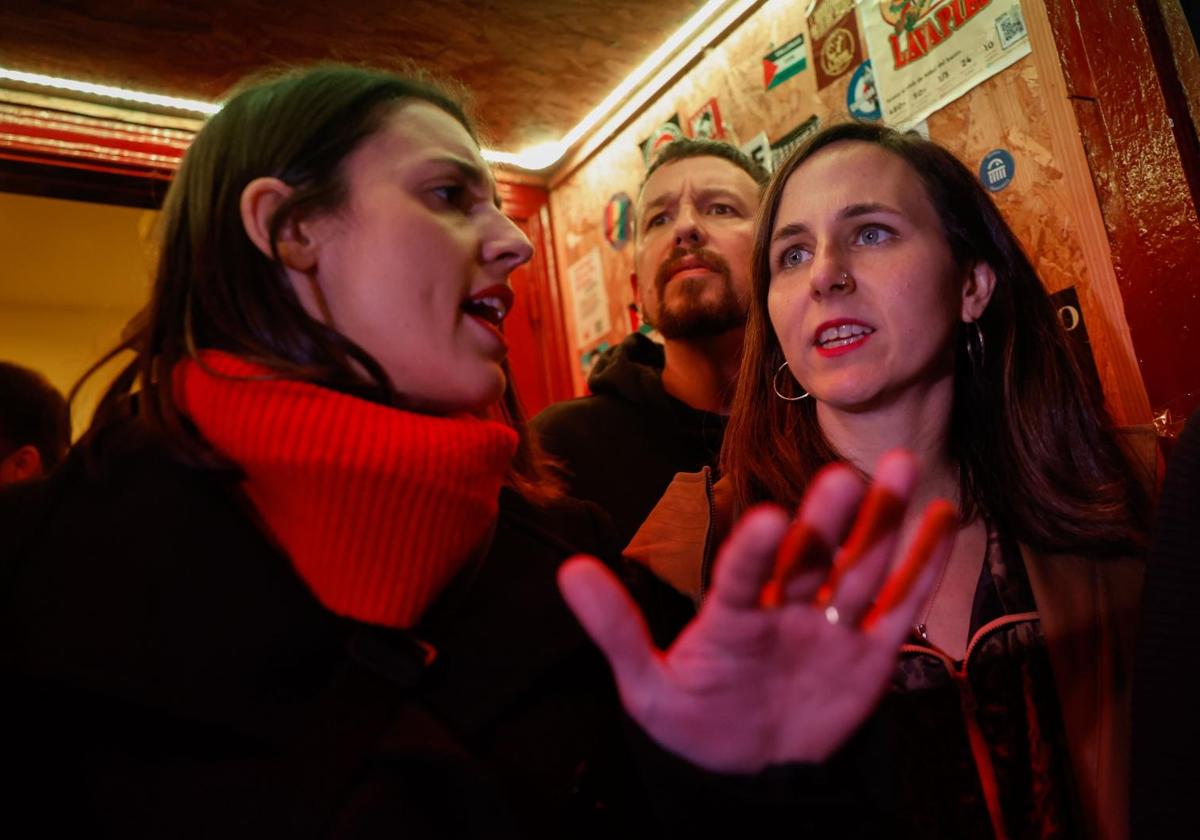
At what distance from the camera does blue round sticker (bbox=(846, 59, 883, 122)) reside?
2115 millimetres

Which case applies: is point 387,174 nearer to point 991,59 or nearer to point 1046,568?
point 1046,568

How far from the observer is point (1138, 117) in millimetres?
1649

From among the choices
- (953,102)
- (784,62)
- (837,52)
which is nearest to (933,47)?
(953,102)

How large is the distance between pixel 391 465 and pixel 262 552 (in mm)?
178

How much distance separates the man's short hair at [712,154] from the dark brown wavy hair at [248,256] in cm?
131

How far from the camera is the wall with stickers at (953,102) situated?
5.58 ft

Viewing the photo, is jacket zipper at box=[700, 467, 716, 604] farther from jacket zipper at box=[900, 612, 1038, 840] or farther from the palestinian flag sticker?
the palestinian flag sticker

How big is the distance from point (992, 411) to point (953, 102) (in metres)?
0.83

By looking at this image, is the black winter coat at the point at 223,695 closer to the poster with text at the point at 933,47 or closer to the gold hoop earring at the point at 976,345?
the gold hoop earring at the point at 976,345

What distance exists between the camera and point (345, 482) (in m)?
0.86

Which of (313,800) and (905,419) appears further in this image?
(905,419)

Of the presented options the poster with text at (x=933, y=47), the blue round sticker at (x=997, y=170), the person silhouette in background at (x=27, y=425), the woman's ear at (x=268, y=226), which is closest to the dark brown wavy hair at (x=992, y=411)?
the blue round sticker at (x=997, y=170)

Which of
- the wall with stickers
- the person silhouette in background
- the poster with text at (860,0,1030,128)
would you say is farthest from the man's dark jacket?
the person silhouette in background

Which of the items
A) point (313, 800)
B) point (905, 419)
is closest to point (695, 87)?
point (905, 419)
